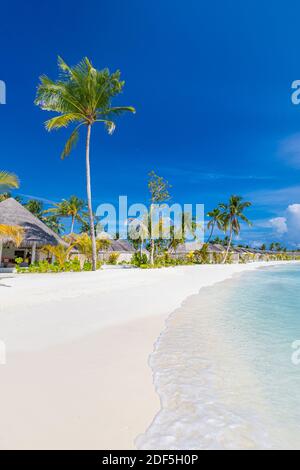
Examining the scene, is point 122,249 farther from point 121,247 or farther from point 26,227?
point 26,227

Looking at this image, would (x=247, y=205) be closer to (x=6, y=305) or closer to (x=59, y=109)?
(x=59, y=109)

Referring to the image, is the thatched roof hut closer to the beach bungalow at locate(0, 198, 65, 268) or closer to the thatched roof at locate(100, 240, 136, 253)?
the thatched roof at locate(100, 240, 136, 253)

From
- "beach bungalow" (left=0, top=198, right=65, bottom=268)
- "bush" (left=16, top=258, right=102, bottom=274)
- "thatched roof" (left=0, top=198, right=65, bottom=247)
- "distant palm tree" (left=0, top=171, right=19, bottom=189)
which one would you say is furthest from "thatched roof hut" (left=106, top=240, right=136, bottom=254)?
"distant palm tree" (left=0, top=171, right=19, bottom=189)

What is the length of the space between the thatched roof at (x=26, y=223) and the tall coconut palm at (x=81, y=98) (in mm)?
3877

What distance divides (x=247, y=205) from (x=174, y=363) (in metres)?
34.9

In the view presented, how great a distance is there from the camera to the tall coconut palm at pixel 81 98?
12.2 metres

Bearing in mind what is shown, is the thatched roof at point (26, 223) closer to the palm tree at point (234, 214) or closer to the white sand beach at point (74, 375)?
the white sand beach at point (74, 375)

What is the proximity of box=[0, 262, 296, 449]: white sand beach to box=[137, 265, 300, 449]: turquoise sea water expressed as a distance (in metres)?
0.20

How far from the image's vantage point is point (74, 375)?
2.60m

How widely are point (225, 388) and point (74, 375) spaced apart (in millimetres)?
1418

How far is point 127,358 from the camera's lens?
3.14m

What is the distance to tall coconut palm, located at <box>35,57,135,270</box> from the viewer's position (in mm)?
12250

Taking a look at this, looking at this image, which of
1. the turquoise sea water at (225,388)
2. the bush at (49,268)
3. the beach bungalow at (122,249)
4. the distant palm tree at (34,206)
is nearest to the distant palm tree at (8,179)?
the bush at (49,268)
